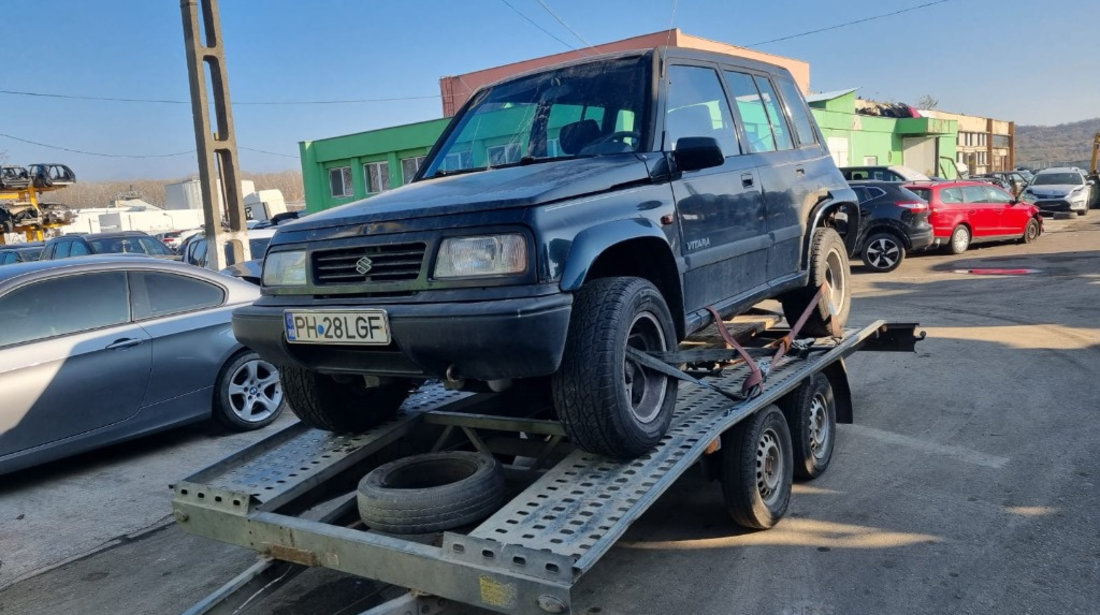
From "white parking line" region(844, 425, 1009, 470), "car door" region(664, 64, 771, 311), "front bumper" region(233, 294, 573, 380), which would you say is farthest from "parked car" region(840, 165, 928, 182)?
"front bumper" region(233, 294, 573, 380)

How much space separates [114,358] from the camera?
5.18 metres

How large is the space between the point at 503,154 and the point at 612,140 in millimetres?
575

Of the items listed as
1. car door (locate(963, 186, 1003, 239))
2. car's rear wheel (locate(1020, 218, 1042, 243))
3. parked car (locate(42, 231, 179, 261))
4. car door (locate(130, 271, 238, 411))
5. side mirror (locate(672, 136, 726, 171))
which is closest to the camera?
side mirror (locate(672, 136, 726, 171))

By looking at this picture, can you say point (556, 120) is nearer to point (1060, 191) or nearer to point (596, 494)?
point (596, 494)

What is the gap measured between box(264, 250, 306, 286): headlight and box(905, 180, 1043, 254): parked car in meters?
14.8

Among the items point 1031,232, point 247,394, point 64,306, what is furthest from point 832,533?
point 1031,232

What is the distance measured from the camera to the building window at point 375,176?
32.3m

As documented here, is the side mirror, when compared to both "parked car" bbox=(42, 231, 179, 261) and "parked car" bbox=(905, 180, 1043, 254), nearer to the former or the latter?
"parked car" bbox=(42, 231, 179, 261)

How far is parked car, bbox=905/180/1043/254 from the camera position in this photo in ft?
51.8

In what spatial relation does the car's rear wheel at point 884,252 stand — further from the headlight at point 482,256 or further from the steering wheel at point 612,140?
the headlight at point 482,256

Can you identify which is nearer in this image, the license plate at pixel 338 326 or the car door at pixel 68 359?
the license plate at pixel 338 326

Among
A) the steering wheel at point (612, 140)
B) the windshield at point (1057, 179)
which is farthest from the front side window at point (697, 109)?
the windshield at point (1057, 179)

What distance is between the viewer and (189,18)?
10.1 meters

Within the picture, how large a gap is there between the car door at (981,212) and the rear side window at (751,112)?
1345 centimetres
